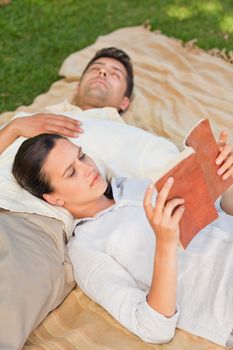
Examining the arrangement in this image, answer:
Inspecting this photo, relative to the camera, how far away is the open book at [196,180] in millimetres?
1986

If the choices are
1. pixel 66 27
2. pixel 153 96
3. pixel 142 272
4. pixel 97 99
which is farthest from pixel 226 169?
pixel 66 27

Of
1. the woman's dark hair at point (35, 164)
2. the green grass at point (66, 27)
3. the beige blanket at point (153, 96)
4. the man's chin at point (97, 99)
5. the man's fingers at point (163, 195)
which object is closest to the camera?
the man's fingers at point (163, 195)

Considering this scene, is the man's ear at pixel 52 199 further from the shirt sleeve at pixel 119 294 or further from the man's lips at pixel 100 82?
the man's lips at pixel 100 82

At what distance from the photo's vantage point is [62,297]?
2.74 m

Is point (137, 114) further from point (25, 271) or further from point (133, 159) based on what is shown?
point (25, 271)

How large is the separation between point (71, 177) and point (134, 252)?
1.51 ft

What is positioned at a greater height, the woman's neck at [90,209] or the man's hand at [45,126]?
the man's hand at [45,126]

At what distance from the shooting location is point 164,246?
2141mm

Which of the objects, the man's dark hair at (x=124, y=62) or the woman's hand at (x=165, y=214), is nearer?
the woman's hand at (x=165, y=214)

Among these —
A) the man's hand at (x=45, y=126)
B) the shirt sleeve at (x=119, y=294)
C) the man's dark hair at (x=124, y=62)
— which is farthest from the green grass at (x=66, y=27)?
the shirt sleeve at (x=119, y=294)

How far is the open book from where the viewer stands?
6.52 ft

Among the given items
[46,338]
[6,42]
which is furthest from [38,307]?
[6,42]

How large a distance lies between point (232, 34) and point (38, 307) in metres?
3.84

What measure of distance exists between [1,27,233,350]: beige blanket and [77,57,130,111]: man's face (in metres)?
0.24
